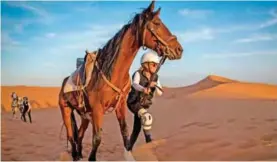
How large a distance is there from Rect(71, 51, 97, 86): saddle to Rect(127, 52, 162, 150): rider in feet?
0.78

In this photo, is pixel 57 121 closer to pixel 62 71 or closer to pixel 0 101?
pixel 0 101

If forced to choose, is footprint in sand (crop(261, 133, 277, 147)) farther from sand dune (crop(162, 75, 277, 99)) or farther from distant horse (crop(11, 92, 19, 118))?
distant horse (crop(11, 92, 19, 118))

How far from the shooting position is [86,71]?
7.20 feet

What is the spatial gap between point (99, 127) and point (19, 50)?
729 millimetres

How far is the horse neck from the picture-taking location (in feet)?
6.88

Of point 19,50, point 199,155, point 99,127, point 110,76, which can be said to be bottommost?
point 199,155

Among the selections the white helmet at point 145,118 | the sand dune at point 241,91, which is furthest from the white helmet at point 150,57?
the sand dune at point 241,91

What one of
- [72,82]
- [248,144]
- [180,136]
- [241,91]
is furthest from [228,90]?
[72,82]

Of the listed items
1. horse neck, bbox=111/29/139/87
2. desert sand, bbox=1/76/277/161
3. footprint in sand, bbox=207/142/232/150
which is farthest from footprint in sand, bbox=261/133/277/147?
horse neck, bbox=111/29/139/87

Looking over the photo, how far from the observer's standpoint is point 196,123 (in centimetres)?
288

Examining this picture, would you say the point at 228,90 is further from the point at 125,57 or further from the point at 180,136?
the point at 125,57

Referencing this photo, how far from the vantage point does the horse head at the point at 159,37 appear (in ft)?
6.63

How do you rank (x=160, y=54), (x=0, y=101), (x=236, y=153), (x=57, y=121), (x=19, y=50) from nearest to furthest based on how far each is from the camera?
(x=160, y=54)
(x=236, y=153)
(x=19, y=50)
(x=0, y=101)
(x=57, y=121)

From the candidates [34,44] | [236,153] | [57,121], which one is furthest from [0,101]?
[236,153]
